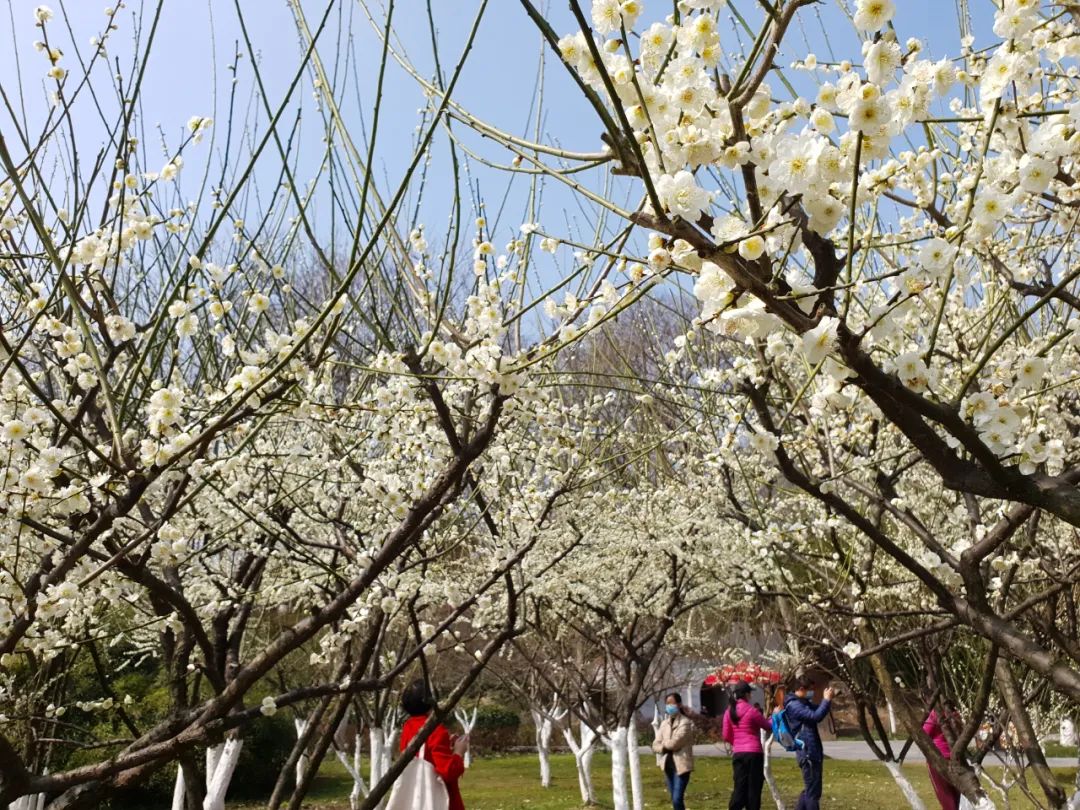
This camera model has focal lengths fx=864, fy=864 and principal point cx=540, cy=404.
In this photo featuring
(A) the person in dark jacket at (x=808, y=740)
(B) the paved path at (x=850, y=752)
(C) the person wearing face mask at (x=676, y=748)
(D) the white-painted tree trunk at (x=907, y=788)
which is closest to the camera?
(D) the white-painted tree trunk at (x=907, y=788)

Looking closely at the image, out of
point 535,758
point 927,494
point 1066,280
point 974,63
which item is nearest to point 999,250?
point 974,63

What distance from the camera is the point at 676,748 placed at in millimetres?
9766

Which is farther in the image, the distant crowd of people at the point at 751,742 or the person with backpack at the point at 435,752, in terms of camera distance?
the distant crowd of people at the point at 751,742

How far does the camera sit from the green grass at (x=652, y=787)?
12141 mm

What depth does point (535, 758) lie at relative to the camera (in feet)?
63.3

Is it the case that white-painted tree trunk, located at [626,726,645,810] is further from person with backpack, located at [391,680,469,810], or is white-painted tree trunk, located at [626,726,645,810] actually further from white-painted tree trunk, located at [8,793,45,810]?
white-painted tree trunk, located at [8,793,45,810]

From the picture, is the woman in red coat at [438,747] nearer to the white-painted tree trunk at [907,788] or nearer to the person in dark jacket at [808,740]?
the white-painted tree trunk at [907,788]

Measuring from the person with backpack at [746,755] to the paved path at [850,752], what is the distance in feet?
28.4

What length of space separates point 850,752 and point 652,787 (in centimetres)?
782

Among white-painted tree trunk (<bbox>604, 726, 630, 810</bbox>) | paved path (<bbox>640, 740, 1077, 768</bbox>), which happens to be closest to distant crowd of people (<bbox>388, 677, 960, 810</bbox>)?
white-painted tree trunk (<bbox>604, 726, 630, 810</bbox>)

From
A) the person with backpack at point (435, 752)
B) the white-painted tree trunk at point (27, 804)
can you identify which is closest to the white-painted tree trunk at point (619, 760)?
the person with backpack at point (435, 752)

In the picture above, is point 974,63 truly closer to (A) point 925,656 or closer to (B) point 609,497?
(A) point 925,656

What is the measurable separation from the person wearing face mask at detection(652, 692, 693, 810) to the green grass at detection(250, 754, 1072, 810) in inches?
83.0

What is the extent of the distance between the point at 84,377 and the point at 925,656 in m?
5.69
